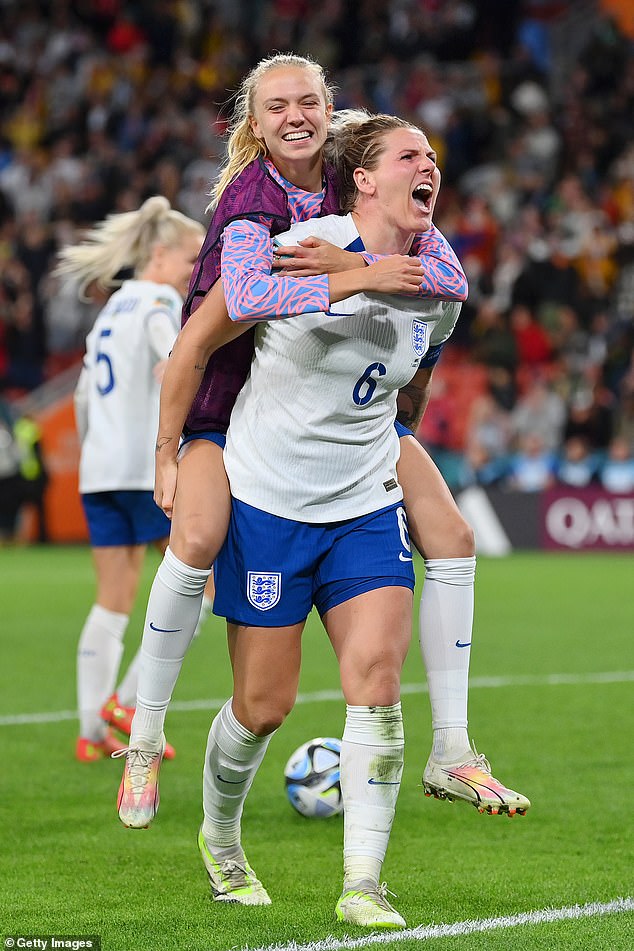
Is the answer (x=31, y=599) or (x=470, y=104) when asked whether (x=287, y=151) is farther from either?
(x=470, y=104)

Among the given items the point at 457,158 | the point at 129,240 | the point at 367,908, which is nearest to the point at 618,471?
the point at 457,158

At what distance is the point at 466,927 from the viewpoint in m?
3.75

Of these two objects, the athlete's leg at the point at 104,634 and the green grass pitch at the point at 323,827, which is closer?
the green grass pitch at the point at 323,827

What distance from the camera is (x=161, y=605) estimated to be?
156 inches

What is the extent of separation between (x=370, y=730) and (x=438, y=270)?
1.20 m

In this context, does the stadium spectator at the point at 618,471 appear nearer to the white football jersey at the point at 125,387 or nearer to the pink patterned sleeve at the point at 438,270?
the white football jersey at the point at 125,387

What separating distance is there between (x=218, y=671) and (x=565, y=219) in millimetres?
11463


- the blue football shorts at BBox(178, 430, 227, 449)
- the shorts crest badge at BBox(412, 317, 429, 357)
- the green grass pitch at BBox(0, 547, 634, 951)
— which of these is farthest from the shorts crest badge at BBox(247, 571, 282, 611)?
the green grass pitch at BBox(0, 547, 634, 951)

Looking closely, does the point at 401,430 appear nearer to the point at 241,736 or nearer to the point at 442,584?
the point at 442,584

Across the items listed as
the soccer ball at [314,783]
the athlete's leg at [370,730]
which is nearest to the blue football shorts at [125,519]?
the soccer ball at [314,783]

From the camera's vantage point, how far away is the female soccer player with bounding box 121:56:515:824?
383 centimetres

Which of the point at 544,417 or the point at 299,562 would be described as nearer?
the point at 299,562

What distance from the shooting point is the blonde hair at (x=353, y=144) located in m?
3.92

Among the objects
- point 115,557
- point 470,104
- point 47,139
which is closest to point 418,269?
point 115,557
